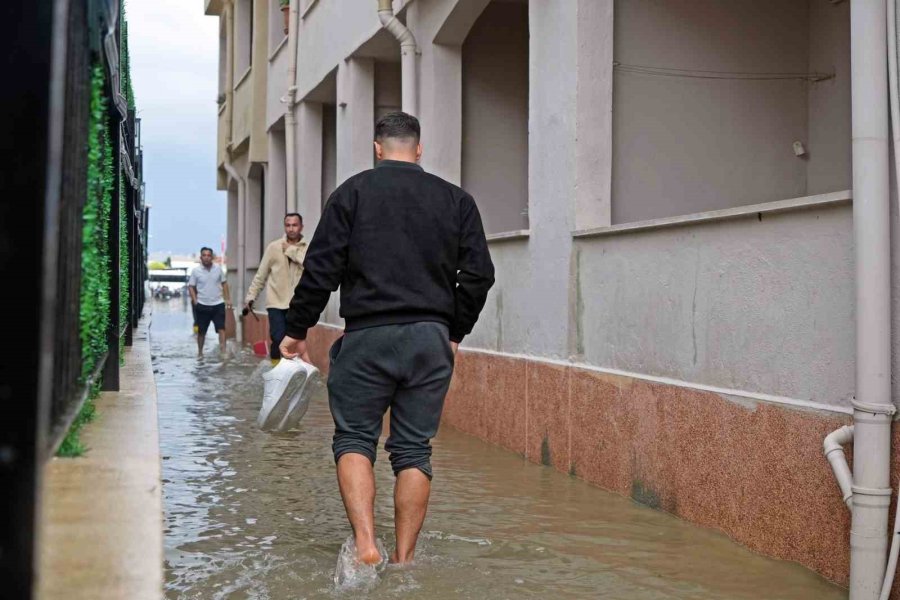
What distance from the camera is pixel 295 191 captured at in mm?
17375

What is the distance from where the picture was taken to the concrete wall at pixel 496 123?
Result: 11.2 metres

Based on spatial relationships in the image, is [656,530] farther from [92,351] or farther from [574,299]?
[92,351]

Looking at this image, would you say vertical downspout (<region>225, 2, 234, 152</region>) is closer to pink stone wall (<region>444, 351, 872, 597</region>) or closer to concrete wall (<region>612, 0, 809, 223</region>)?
pink stone wall (<region>444, 351, 872, 597</region>)

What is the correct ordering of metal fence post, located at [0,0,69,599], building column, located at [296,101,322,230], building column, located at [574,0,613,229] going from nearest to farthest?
metal fence post, located at [0,0,69,599] < building column, located at [574,0,613,229] < building column, located at [296,101,322,230]

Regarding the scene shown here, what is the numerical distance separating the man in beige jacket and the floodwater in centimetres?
374

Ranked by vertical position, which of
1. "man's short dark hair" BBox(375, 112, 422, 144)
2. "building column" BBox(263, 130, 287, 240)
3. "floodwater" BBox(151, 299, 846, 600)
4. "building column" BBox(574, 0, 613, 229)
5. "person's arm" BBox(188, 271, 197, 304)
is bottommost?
"floodwater" BBox(151, 299, 846, 600)

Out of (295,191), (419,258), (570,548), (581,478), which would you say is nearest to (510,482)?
(581,478)

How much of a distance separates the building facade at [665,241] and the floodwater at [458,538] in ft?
0.71

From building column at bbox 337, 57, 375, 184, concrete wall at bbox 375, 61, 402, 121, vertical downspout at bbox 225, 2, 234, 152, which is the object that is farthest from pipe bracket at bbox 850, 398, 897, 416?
vertical downspout at bbox 225, 2, 234, 152

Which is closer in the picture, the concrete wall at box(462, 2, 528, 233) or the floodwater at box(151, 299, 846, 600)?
the floodwater at box(151, 299, 846, 600)

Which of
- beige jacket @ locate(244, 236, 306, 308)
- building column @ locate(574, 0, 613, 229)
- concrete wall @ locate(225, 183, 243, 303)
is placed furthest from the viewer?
concrete wall @ locate(225, 183, 243, 303)

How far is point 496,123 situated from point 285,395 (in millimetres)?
5501

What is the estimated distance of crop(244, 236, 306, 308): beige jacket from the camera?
1215 cm

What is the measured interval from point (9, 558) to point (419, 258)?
340 cm
